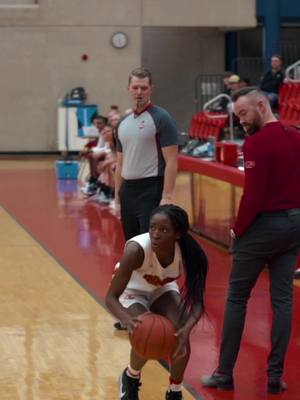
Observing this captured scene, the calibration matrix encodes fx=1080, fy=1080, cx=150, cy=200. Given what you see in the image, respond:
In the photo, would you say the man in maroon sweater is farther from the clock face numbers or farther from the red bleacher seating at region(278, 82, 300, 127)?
the clock face numbers

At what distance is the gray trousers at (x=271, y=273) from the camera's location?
6.57 metres

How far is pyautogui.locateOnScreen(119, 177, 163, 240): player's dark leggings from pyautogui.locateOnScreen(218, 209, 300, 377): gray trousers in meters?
1.76

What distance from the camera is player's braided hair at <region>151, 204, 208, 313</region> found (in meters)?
6.11

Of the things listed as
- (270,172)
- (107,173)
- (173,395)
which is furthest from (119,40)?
(173,395)

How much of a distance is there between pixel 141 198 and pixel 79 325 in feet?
3.62

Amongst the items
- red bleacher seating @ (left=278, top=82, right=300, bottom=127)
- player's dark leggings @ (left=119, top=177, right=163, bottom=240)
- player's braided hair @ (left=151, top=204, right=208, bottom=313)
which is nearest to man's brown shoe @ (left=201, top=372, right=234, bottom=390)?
player's braided hair @ (left=151, top=204, right=208, bottom=313)

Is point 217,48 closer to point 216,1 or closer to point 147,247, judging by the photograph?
point 216,1

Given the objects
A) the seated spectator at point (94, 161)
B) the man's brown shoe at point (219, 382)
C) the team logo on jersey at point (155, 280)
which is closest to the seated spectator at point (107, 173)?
the seated spectator at point (94, 161)

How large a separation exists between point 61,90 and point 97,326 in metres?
20.0

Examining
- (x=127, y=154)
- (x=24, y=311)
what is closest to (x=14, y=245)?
(x=24, y=311)

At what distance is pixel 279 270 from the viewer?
6648mm

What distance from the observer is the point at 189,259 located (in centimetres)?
627

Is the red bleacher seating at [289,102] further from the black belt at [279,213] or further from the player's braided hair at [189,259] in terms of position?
the player's braided hair at [189,259]

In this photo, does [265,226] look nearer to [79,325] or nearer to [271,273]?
[271,273]
